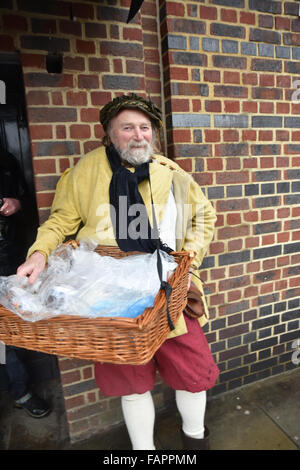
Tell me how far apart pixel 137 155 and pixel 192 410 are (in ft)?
4.58

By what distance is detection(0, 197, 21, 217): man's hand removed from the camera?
77.5 inches

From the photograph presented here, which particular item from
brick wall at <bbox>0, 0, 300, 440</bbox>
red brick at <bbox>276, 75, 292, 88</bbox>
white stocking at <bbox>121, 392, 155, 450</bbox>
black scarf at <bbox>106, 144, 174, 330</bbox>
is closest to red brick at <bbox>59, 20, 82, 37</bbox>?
brick wall at <bbox>0, 0, 300, 440</bbox>

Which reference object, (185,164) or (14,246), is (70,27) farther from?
(14,246)

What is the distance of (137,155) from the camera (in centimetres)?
154

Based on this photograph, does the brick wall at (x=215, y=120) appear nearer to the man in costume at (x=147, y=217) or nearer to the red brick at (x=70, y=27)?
the red brick at (x=70, y=27)

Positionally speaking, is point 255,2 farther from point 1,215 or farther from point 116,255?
point 1,215

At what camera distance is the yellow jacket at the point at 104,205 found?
1516 mm

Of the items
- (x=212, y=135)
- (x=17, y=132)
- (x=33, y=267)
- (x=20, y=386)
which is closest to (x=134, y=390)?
(x=33, y=267)

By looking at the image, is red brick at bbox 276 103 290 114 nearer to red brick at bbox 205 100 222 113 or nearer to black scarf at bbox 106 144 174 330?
red brick at bbox 205 100 222 113

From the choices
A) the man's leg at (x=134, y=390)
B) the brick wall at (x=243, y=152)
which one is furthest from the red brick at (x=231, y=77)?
the man's leg at (x=134, y=390)

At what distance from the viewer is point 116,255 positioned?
1.48 metres

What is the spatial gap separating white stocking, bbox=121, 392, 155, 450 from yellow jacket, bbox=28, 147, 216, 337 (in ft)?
1.52
